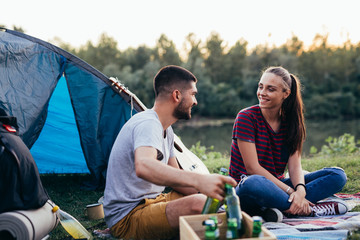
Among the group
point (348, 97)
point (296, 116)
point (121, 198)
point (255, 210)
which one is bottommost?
point (348, 97)

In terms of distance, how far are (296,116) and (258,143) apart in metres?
0.43

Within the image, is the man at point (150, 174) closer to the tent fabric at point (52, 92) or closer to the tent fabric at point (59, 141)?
the tent fabric at point (52, 92)

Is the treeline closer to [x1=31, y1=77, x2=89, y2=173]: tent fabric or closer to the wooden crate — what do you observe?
[x1=31, y1=77, x2=89, y2=173]: tent fabric

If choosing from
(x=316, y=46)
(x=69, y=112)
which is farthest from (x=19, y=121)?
(x=316, y=46)

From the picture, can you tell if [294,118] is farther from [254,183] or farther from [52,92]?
[52,92]

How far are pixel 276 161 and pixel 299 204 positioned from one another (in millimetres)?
429

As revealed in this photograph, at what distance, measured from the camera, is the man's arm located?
1.68 meters

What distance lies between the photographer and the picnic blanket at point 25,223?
1915 mm

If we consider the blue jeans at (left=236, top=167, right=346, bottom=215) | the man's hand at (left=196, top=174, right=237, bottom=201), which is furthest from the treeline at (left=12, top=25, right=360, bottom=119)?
the man's hand at (left=196, top=174, right=237, bottom=201)

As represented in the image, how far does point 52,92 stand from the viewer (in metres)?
3.67

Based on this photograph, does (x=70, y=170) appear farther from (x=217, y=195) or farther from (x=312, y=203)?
(x=217, y=195)

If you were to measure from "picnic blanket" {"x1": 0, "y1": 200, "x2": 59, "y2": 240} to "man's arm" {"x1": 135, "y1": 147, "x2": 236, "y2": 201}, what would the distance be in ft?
2.35

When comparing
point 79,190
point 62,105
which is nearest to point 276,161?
point 79,190

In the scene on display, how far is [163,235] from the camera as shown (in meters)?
2.16
